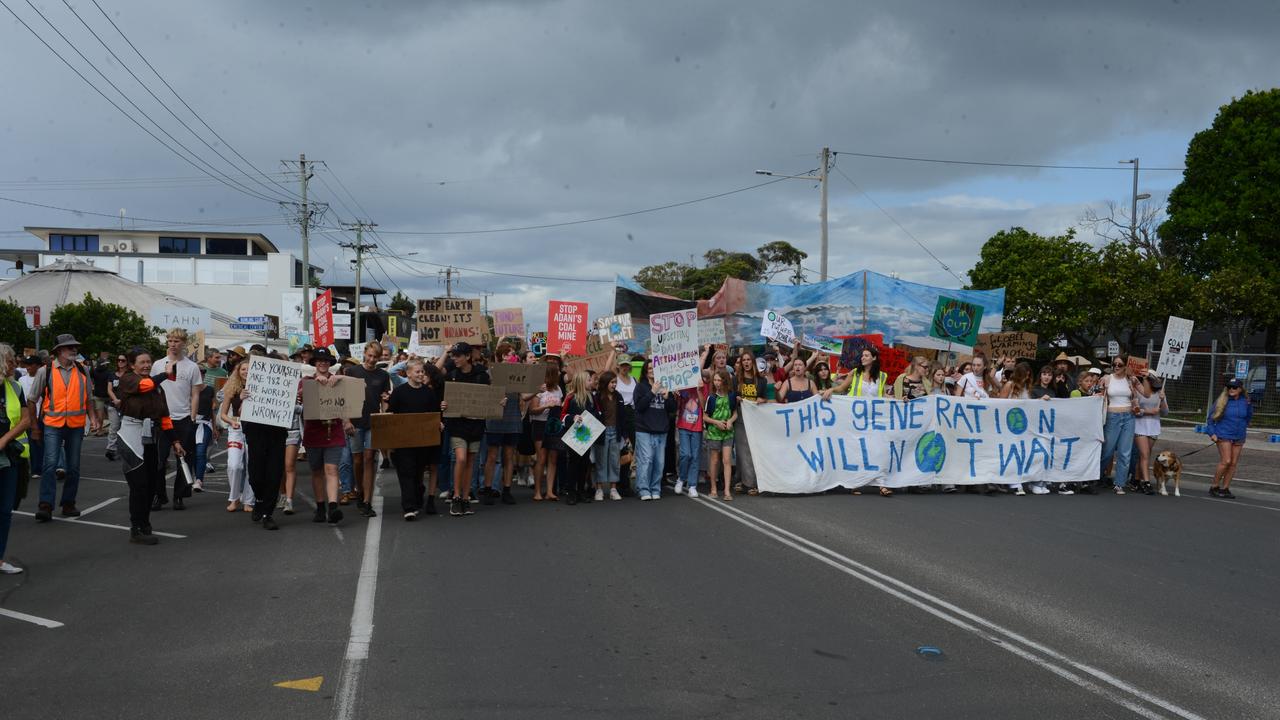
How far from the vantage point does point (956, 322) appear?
19062 millimetres

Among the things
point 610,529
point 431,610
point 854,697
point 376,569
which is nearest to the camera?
point 854,697

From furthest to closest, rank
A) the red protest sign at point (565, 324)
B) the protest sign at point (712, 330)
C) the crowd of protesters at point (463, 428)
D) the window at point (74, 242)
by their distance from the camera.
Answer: the window at point (74, 242)
the red protest sign at point (565, 324)
the protest sign at point (712, 330)
the crowd of protesters at point (463, 428)

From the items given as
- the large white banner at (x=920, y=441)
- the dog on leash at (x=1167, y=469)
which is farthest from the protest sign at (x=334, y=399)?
the dog on leash at (x=1167, y=469)

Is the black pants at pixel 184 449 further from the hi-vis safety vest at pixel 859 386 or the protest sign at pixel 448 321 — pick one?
the hi-vis safety vest at pixel 859 386

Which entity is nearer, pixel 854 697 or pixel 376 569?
pixel 854 697

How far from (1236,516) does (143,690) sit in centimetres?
1155

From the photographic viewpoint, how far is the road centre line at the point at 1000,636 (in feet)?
16.3

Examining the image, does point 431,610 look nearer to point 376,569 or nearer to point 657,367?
point 376,569

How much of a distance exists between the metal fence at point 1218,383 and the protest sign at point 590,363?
18.1 metres

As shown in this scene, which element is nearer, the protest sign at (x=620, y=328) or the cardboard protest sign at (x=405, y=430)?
the cardboard protest sign at (x=405, y=430)

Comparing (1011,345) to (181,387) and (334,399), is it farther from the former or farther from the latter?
(181,387)

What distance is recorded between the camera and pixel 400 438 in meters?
10.4

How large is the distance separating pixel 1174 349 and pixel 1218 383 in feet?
38.6

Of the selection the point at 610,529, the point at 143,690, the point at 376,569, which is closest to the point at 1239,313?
the point at 610,529
